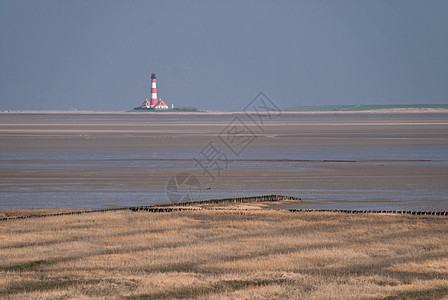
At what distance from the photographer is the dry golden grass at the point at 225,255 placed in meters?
11.5

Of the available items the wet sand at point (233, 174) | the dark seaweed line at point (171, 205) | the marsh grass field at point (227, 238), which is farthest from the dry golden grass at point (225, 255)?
the wet sand at point (233, 174)

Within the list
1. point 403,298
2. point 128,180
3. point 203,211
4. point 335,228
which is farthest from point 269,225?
point 128,180

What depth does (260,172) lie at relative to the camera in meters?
32.8

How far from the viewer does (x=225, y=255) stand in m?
14.1

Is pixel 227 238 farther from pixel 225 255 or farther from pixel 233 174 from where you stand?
pixel 233 174

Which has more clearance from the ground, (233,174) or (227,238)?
(227,238)

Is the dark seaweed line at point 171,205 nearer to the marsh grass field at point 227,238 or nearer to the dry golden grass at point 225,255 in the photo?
the marsh grass field at point 227,238

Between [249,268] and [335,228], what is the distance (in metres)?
4.58

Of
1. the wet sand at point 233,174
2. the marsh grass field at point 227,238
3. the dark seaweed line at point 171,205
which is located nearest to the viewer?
the marsh grass field at point 227,238

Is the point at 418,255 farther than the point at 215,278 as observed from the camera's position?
Yes

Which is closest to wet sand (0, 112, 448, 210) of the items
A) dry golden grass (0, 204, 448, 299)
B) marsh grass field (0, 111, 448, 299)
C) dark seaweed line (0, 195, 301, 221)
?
marsh grass field (0, 111, 448, 299)

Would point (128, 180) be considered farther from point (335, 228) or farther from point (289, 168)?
point (335, 228)

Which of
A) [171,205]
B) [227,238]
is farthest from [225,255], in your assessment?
[171,205]

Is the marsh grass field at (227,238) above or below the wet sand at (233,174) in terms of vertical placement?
above
